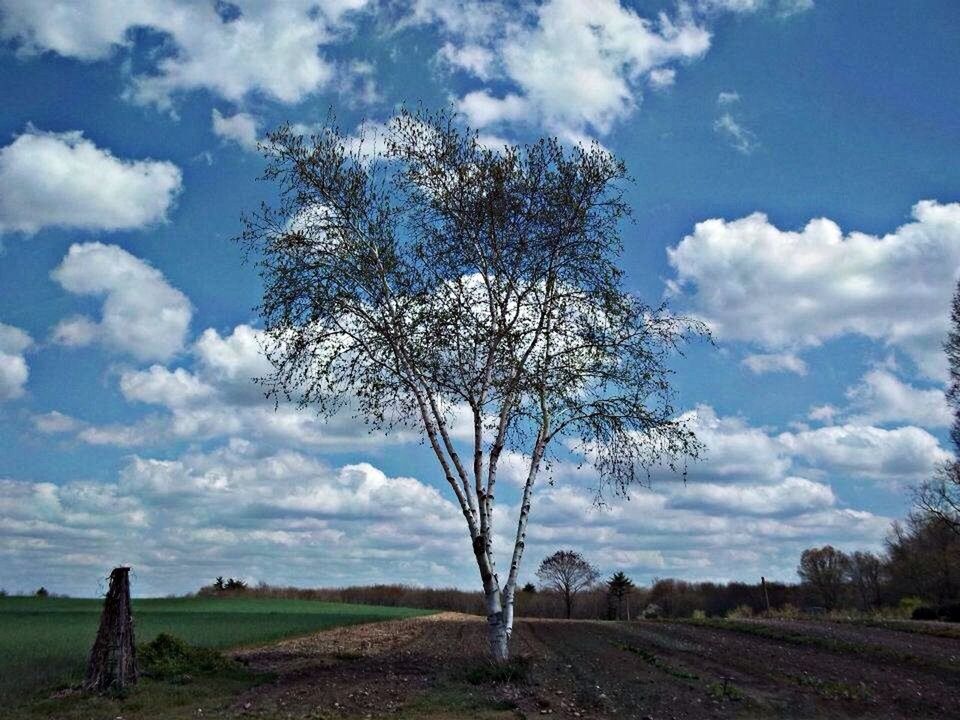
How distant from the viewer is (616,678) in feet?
66.6

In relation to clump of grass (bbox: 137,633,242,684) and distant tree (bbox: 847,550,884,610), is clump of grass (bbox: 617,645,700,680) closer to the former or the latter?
clump of grass (bbox: 137,633,242,684)

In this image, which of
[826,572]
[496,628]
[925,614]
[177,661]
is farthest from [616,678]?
[826,572]

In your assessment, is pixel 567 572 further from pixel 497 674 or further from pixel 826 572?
pixel 497 674

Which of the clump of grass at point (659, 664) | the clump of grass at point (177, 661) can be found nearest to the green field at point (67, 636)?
the clump of grass at point (177, 661)

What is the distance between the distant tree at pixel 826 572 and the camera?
9519 centimetres

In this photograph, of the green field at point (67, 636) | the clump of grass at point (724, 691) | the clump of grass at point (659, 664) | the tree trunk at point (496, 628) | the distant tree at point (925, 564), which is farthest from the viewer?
the distant tree at point (925, 564)

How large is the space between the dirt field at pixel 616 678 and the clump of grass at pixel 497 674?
0.17ft

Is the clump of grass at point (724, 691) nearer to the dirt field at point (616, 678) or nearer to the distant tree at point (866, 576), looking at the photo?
the dirt field at point (616, 678)

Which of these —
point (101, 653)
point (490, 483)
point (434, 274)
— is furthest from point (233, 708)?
point (434, 274)

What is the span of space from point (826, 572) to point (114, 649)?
96.4 meters

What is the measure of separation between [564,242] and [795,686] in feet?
45.1

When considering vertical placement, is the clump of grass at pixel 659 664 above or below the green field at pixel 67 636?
below

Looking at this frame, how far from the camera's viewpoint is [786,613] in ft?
183

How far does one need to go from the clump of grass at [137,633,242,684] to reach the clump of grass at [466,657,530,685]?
20.4 ft
